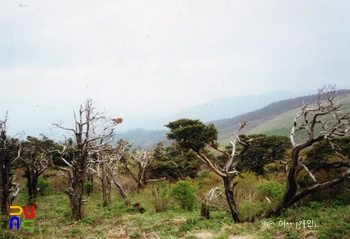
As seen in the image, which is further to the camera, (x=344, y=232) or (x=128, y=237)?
(x=128, y=237)

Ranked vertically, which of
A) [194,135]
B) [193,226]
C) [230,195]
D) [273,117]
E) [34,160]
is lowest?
[193,226]

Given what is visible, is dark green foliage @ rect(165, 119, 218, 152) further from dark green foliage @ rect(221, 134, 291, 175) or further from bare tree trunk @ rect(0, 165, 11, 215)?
dark green foliage @ rect(221, 134, 291, 175)

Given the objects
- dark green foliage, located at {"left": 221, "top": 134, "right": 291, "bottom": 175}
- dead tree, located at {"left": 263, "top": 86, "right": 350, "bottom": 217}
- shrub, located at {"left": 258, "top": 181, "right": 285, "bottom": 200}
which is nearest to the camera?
dead tree, located at {"left": 263, "top": 86, "right": 350, "bottom": 217}

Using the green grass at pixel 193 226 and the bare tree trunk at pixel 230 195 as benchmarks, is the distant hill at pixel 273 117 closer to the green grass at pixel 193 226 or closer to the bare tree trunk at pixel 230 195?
the green grass at pixel 193 226

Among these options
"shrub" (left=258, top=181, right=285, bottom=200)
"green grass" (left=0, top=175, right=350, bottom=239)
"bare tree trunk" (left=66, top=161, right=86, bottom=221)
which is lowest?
"green grass" (left=0, top=175, right=350, bottom=239)

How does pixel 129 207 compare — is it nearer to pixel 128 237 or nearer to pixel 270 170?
pixel 128 237

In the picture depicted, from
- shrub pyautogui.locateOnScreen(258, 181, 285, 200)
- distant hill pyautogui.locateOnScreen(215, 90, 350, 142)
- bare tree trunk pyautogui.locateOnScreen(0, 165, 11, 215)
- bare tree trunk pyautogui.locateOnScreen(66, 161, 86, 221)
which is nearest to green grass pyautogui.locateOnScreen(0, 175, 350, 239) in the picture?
bare tree trunk pyautogui.locateOnScreen(66, 161, 86, 221)

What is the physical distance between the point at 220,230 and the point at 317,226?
10.3 ft

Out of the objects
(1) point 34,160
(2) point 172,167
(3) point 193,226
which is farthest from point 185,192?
(1) point 34,160

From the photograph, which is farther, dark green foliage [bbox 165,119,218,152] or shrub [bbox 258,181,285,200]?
shrub [bbox 258,181,285,200]

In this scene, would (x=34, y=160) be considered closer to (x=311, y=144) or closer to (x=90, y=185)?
(x=90, y=185)

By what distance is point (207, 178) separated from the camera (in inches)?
805

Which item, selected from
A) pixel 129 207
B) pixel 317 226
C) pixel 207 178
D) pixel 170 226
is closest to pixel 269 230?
pixel 317 226

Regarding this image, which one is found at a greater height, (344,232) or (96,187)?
(344,232)
